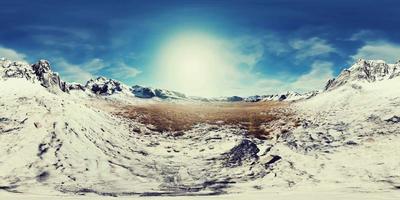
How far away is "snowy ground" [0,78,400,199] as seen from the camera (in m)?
31.8

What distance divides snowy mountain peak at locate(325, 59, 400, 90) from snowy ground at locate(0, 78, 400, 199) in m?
6.71

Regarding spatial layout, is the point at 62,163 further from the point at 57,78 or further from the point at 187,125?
the point at 57,78

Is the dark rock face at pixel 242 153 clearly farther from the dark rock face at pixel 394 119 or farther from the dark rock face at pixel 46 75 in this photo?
the dark rock face at pixel 46 75

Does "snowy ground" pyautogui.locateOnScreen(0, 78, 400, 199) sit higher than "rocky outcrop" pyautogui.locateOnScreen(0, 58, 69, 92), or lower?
lower

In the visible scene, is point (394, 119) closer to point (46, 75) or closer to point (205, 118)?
point (205, 118)

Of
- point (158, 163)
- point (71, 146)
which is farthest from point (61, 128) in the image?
point (158, 163)

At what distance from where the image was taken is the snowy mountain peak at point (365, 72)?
5441cm

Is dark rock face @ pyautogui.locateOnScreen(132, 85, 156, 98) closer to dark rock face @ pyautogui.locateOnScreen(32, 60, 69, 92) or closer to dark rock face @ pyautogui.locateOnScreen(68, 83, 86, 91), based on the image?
dark rock face @ pyautogui.locateOnScreen(68, 83, 86, 91)

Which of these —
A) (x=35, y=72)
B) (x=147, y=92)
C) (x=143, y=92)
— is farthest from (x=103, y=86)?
(x=35, y=72)

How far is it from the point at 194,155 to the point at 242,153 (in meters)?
3.94

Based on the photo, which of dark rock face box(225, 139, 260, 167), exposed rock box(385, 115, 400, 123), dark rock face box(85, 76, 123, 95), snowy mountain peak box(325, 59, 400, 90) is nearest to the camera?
dark rock face box(225, 139, 260, 167)

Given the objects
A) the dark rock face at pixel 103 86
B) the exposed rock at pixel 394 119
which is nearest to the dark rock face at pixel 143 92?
the dark rock face at pixel 103 86

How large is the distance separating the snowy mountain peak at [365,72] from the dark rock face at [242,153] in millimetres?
18778

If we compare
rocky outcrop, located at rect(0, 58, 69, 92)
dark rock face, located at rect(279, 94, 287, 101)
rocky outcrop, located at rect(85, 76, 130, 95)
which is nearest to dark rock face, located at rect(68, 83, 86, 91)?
rocky outcrop, located at rect(85, 76, 130, 95)
